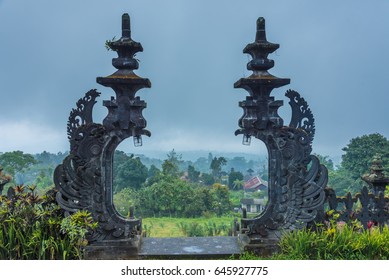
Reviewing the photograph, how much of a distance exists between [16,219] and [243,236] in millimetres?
4334

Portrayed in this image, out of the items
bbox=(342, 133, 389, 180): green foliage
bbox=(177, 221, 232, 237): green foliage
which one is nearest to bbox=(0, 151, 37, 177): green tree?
bbox=(177, 221, 232, 237): green foliage

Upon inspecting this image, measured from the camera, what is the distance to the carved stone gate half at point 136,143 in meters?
8.44

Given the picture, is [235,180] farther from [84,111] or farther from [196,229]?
[84,111]

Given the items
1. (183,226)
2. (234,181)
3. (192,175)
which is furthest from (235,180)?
(183,226)

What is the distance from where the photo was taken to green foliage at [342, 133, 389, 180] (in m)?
21.0

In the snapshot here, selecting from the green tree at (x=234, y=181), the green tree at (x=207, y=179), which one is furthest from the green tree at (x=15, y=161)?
the green tree at (x=234, y=181)

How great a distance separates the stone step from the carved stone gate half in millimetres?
246

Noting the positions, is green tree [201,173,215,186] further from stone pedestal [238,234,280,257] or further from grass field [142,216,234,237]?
stone pedestal [238,234,280,257]

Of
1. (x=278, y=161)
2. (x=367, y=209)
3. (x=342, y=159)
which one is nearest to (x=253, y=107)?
(x=278, y=161)

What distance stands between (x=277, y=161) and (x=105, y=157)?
329 cm

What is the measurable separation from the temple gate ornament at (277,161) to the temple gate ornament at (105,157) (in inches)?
82.2

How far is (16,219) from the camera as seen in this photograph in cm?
812
